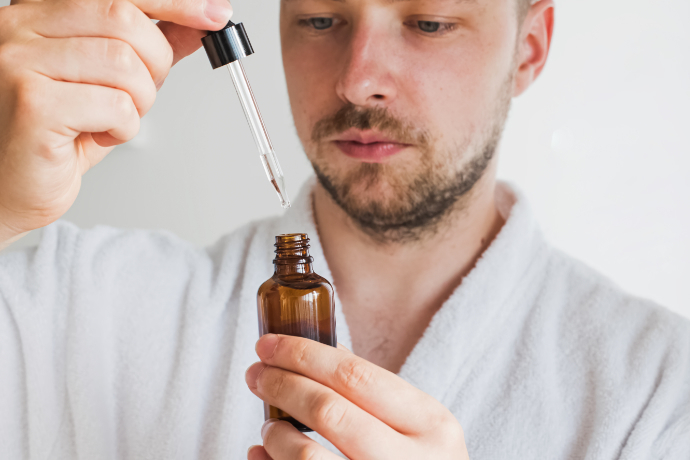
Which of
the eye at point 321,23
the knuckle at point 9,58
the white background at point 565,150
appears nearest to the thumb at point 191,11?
the knuckle at point 9,58

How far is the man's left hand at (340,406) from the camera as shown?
1.72 feet

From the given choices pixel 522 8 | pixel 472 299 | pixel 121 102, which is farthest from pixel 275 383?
pixel 522 8

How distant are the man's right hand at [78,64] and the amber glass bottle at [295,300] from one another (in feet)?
0.71

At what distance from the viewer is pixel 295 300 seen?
571 mm

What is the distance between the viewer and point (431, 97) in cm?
93

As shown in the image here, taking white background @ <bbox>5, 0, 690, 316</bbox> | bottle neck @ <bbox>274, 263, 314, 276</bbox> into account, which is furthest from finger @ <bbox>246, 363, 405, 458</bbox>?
white background @ <bbox>5, 0, 690, 316</bbox>

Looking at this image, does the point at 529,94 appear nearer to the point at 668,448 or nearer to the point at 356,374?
the point at 668,448

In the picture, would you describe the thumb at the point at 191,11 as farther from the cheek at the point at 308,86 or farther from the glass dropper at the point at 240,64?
the cheek at the point at 308,86

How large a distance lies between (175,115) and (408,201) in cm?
81

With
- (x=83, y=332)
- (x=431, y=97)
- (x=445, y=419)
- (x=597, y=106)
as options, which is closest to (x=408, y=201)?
(x=431, y=97)

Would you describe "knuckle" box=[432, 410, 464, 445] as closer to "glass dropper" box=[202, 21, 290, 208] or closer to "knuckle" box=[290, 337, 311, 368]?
"knuckle" box=[290, 337, 311, 368]

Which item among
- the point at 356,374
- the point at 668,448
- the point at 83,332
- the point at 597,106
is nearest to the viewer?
the point at 356,374

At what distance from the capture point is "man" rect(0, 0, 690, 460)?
0.91 metres

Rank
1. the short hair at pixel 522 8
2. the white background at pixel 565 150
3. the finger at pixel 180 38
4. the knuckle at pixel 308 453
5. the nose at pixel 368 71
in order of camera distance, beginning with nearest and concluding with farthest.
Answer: the knuckle at pixel 308 453, the finger at pixel 180 38, the nose at pixel 368 71, the short hair at pixel 522 8, the white background at pixel 565 150
